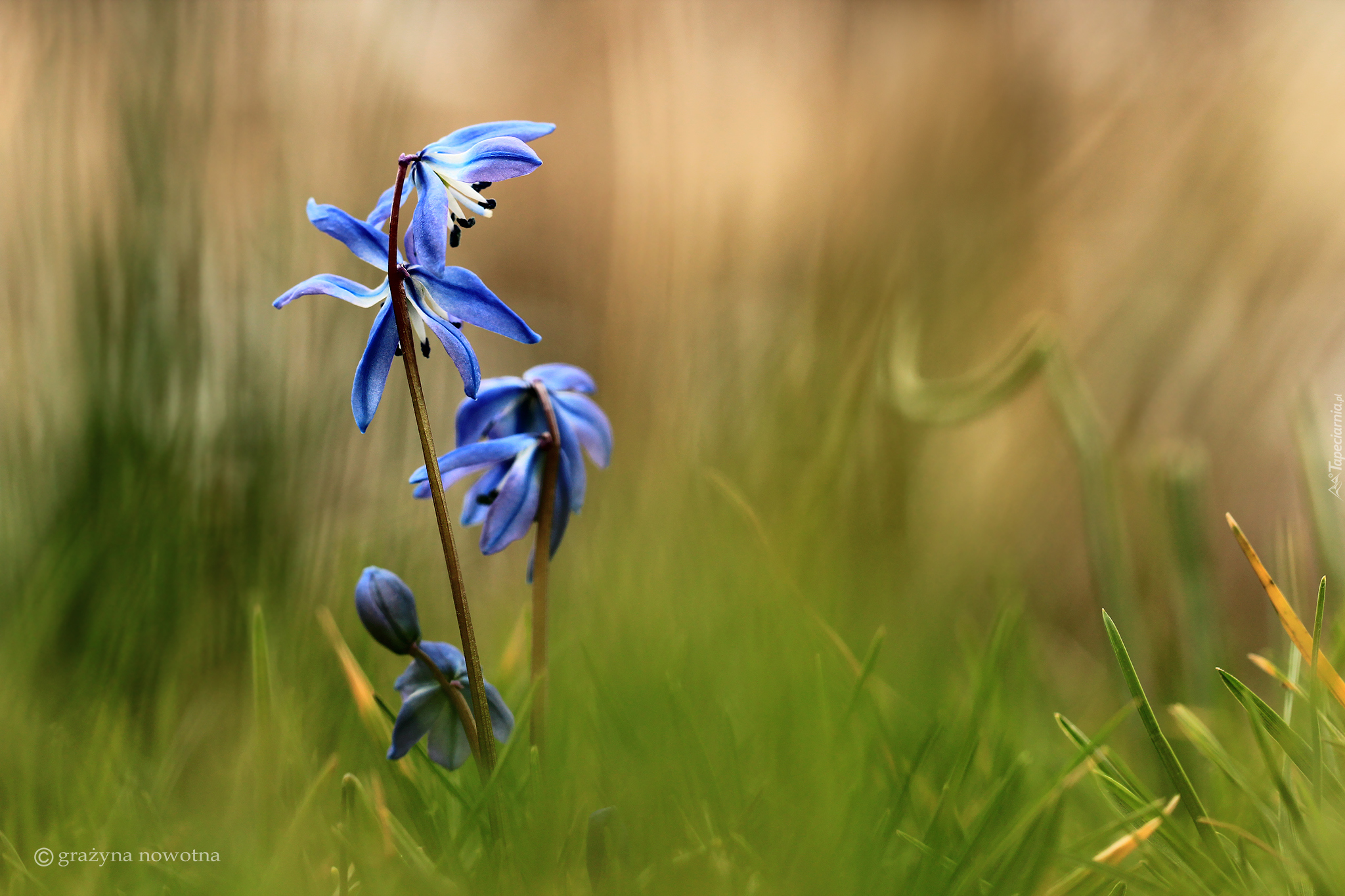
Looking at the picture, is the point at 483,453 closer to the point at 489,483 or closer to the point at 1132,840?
the point at 489,483

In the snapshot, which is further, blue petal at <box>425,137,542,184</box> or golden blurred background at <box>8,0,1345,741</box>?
golden blurred background at <box>8,0,1345,741</box>

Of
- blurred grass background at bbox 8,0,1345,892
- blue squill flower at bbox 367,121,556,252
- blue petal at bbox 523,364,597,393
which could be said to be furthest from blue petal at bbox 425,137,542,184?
blurred grass background at bbox 8,0,1345,892

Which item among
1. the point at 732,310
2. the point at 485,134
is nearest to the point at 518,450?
the point at 485,134

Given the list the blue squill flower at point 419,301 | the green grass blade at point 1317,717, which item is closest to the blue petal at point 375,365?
the blue squill flower at point 419,301

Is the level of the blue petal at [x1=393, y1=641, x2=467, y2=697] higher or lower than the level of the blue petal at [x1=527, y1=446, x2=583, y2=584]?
lower

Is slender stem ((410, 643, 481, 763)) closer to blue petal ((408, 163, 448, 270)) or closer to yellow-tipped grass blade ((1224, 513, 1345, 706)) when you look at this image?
blue petal ((408, 163, 448, 270))

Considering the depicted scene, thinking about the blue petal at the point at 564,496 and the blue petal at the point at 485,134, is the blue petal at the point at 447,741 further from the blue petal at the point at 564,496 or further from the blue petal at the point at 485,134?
the blue petal at the point at 485,134

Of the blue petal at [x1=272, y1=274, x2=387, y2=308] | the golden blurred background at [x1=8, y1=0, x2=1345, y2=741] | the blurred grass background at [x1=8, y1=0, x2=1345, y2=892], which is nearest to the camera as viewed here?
the blue petal at [x1=272, y1=274, x2=387, y2=308]
